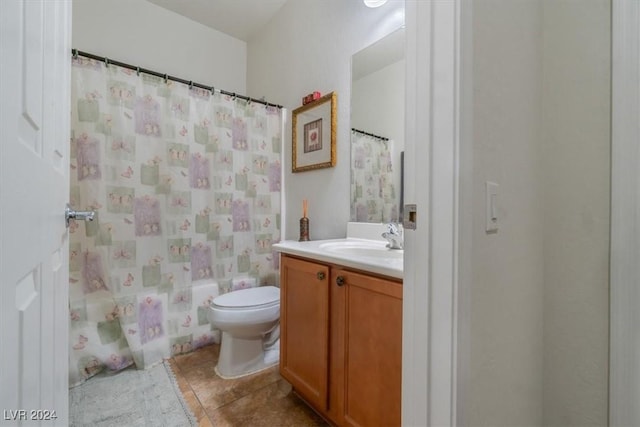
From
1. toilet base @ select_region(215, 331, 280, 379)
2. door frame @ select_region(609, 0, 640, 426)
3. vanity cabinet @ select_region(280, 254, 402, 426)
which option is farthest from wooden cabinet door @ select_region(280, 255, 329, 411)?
door frame @ select_region(609, 0, 640, 426)

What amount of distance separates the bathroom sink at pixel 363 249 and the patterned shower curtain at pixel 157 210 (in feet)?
2.88

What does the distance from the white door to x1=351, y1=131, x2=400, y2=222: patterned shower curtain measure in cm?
135

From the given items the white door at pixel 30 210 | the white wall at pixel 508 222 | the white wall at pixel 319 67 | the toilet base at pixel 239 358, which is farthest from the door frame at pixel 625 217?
the toilet base at pixel 239 358

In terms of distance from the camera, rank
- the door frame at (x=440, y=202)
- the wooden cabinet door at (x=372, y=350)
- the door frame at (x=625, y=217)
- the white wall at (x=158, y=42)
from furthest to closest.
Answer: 1. the white wall at (x=158, y=42)
2. the wooden cabinet door at (x=372, y=350)
3. the door frame at (x=625, y=217)
4. the door frame at (x=440, y=202)

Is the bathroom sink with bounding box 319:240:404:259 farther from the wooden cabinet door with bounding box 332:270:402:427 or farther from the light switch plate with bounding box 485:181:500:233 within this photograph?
the light switch plate with bounding box 485:181:500:233

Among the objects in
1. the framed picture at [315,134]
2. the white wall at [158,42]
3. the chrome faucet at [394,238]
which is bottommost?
the chrome faucet at [394,238]

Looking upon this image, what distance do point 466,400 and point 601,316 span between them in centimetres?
57

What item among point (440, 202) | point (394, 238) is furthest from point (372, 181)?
point (440, 202)

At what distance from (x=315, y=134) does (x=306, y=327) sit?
50.1 inches

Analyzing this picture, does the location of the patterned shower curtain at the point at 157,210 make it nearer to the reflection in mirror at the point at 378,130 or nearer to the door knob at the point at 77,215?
the reflection in mirror at the point at 378,130

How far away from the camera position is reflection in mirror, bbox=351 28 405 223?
1.55 metres

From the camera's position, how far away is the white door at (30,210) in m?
0.34

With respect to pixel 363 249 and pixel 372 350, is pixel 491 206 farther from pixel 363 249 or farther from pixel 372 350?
pixel 363 249

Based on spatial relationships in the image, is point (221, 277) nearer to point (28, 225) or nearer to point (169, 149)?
point (169, 149)
